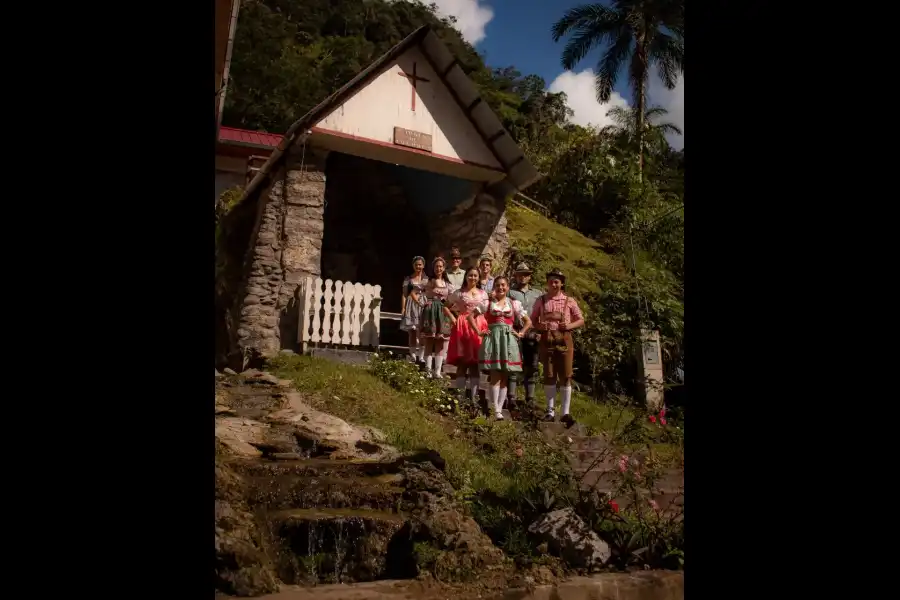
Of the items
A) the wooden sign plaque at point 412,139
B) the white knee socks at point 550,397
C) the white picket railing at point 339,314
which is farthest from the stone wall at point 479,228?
the white knee socks at point 550,397

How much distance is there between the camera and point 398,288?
13.1 meters

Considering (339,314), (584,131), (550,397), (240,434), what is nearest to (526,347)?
(550,397)

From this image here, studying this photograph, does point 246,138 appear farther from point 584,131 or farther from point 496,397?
point 496,397

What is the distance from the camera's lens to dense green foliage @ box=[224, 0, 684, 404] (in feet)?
30.9

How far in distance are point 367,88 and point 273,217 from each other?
2193mm

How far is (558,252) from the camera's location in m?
12.4

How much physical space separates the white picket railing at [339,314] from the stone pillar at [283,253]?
0.95ft

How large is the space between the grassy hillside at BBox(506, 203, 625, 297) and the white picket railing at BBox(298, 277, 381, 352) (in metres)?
2.78

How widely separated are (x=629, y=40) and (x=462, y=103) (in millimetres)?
12944

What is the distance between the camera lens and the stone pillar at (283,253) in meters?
9.48

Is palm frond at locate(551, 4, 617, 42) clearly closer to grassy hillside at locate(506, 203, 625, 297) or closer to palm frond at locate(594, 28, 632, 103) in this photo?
palm frond at locate(594, 28, 632, 103)

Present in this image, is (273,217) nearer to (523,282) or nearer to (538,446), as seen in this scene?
(523,282)

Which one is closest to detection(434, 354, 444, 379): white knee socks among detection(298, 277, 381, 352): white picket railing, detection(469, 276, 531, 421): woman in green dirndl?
detection(469, 276, 531, 421): woman in green dirndl
